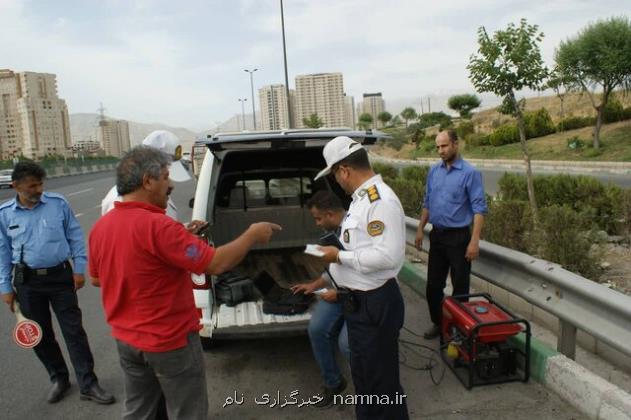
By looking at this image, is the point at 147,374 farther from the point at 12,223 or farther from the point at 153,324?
the point at 12,223

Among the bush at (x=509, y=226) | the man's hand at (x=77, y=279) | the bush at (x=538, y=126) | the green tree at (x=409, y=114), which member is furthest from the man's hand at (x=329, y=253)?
the green tree at (x=409, y=114)

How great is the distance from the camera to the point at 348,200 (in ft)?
16.3

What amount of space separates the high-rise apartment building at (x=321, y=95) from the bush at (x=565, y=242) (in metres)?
75.2

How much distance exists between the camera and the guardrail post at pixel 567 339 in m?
3.21

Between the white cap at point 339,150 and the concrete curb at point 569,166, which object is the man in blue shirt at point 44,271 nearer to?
the white cap at point 339,150

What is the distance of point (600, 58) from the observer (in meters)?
23.2

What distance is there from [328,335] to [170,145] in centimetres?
170

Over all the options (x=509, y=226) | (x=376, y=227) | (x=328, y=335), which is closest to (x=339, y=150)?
(x=376, y=227)

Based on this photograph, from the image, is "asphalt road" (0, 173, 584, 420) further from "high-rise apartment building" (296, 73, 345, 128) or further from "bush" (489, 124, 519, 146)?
"high-rise apartment building" (296, 73, 345, 128)

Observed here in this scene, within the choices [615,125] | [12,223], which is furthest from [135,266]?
[615,125]

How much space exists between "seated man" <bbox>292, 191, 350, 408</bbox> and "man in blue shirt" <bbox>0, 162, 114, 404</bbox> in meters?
1.53

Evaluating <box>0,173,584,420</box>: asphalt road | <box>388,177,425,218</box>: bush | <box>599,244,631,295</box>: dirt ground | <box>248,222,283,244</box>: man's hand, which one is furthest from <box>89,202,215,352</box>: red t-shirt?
<box>388,177,425,218</box>: bush

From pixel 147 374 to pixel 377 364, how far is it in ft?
3.88

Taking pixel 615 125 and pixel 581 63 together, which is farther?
pixel 615 125
